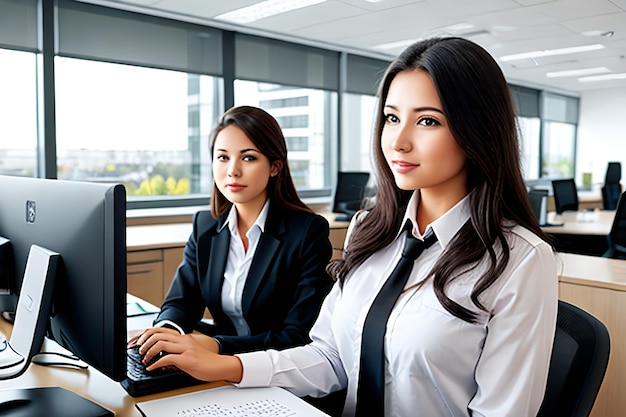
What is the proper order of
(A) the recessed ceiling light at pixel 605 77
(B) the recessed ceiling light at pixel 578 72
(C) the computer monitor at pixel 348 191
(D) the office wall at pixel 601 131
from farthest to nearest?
(D) the office wall at pixel 601 131 < (A) the recessed ceiling light at pixel 605 77 < (B) the recessed ceiling light at pixel 578 72 < (C) the computer monitor at pixel 348 191

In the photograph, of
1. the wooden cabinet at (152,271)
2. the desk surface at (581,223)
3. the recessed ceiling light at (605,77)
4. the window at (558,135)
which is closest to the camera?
the wooden cabinet at (152,271)

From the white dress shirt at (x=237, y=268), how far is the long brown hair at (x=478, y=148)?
0.81m

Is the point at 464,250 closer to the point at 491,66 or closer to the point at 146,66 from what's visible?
the point at 491,66

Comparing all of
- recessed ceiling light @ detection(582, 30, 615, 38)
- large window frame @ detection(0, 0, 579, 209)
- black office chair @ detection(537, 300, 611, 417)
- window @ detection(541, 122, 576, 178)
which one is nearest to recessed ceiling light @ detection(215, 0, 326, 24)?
large window frame @ detection(0, 0, 579, 209)

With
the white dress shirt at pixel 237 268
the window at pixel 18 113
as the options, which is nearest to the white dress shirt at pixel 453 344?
the white dress shirt at pixel 237 268

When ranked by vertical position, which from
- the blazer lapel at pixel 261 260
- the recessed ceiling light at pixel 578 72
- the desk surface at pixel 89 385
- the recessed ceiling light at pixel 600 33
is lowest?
the desk surface at pixel 89 385

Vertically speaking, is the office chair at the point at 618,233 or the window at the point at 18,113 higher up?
the window at the point at 18,113

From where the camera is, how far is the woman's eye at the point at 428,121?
3.54 ft

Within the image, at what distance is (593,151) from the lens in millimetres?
9906

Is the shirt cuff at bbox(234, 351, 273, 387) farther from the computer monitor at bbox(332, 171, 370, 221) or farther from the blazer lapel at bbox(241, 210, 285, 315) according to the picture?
the computer monitor at bbox(332, 171, 370, 221)

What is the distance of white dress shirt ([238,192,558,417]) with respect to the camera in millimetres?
1007

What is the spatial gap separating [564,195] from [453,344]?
533cm

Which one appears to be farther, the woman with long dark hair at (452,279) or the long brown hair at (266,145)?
the long brown hair at (266,145)

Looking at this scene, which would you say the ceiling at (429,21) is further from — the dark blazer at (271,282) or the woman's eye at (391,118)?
the woman's eye at (391,118)
